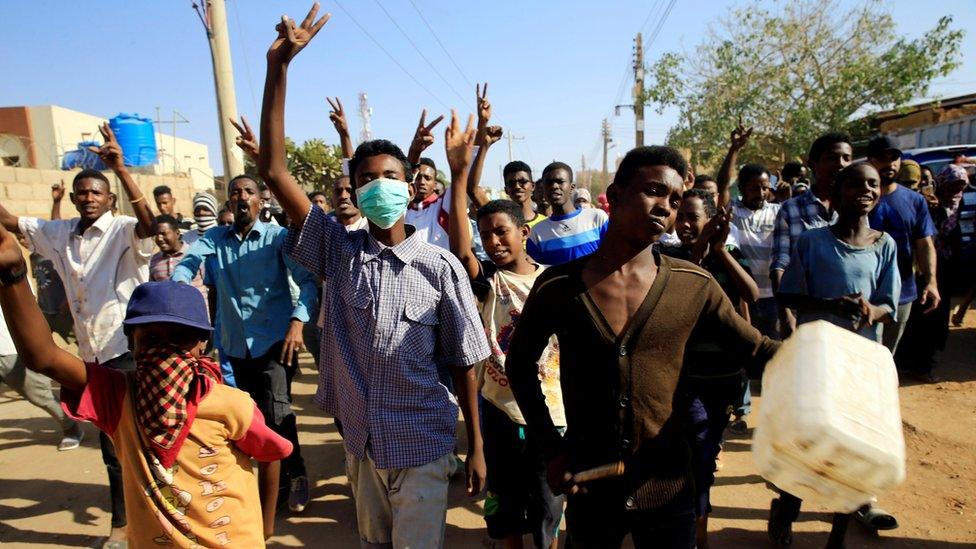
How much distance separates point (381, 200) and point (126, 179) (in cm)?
200

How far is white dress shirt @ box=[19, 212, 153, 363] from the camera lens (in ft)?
12.0

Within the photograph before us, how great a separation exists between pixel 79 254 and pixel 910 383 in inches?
284

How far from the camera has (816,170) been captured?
4.22 meters

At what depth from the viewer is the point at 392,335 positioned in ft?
7.29

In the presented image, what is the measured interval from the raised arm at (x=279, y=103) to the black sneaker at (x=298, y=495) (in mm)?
2354

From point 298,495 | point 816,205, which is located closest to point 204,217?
point 298,495

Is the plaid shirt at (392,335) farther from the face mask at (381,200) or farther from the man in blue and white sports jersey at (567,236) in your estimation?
the man in blue and white sports jersey at (567,236)

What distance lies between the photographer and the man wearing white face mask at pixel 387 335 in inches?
86.8

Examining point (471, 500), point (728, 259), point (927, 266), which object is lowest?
point (471, 500)

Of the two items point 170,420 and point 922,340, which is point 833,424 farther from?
point 922,340

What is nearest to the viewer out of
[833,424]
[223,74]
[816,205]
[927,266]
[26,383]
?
[833,424]

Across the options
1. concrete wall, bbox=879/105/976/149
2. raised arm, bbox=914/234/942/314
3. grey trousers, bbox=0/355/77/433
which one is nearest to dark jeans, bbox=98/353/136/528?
grey trousers, bbox=0/355/77/433

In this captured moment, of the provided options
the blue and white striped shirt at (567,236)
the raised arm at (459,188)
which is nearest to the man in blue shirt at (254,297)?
the raised arm at (459,188)

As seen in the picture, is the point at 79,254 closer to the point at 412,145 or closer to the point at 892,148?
the point at 412,145
